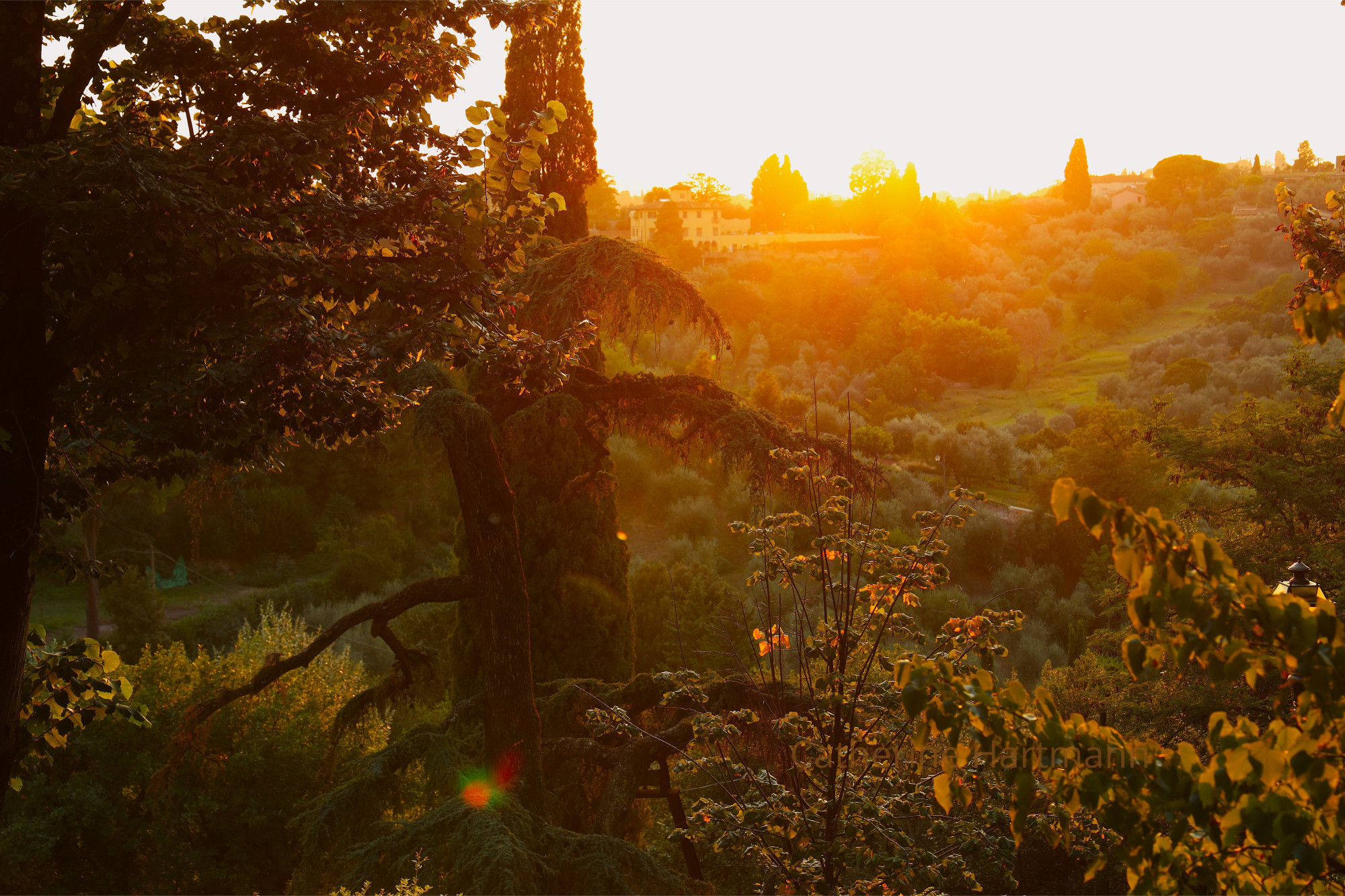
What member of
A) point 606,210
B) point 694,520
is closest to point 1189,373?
point 694,520

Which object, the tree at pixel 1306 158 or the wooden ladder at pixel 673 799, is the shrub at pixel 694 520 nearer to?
the wooden ladder at pixel 673 799

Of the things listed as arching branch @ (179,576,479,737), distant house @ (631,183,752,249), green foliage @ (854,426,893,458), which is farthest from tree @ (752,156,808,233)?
arching branch @ (179,576,479,737)

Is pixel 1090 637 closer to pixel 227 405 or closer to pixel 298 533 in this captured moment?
pixel 227 405

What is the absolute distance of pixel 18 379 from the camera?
3.79 meters

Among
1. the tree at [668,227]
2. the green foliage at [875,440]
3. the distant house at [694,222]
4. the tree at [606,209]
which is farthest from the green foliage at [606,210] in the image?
the green foliage at [875,440]

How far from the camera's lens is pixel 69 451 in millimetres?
→ 4520

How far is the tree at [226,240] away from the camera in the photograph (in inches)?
A: 147

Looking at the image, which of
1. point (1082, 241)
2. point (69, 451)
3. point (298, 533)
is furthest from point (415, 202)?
point (1082, 241)

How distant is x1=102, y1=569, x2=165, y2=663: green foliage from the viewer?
18906mm

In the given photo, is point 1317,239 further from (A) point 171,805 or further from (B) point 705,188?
(B) point 705,188

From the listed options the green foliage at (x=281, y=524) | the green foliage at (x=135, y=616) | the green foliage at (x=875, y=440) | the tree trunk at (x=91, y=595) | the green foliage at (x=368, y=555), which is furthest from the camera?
the green foliage at (x=281, y=524)

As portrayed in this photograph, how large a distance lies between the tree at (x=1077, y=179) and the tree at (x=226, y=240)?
88.4 metres

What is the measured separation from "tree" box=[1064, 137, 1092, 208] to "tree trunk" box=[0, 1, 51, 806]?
89.9 metres

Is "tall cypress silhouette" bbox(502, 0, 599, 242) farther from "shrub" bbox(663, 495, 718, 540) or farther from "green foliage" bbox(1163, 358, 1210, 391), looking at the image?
"green foliage" bbox(1163, 358, 1210, 391)
